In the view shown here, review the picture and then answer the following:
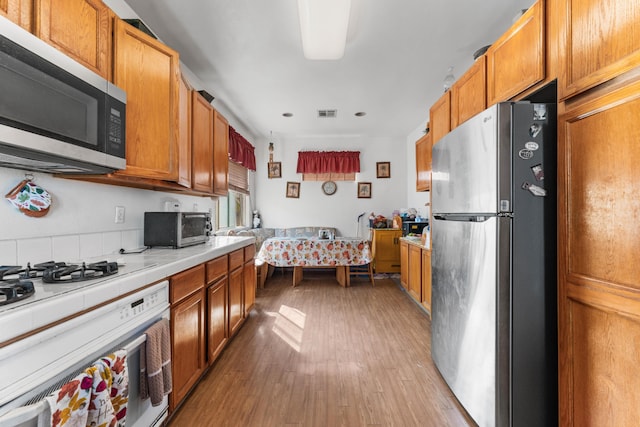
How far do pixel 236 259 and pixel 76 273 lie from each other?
1336mm

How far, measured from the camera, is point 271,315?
3.07 meters

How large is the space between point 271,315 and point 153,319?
1909mm

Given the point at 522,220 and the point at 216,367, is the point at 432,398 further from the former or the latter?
the point at 216,367

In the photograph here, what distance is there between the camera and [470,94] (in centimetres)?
190

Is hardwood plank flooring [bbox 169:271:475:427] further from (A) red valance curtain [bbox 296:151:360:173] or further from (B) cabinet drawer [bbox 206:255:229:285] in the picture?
(A) red valance curtain [bbox 296:151:360:173]

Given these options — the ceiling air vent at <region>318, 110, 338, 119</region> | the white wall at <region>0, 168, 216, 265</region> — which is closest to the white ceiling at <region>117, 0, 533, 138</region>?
the ceiling air vent at <region>318, 110, 338, 119</region>

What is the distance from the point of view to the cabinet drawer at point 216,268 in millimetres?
1890

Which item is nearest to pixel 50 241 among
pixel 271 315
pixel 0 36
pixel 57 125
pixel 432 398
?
pixel 57 125

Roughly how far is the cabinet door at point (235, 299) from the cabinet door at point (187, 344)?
473 millimetres

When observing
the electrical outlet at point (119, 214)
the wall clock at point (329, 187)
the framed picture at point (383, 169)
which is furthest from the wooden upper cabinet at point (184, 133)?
the framed picture at point (383, 169)

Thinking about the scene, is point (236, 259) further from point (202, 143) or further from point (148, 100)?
point (148, 100)

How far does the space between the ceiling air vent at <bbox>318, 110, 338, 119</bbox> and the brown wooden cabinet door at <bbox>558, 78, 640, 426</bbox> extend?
10.9 feet

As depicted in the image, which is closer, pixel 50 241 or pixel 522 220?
pixel 522 220

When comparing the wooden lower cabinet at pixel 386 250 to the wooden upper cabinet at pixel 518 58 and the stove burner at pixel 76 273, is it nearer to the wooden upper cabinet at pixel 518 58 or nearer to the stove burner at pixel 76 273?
the wooden upper cabinet at pixel 518 58
